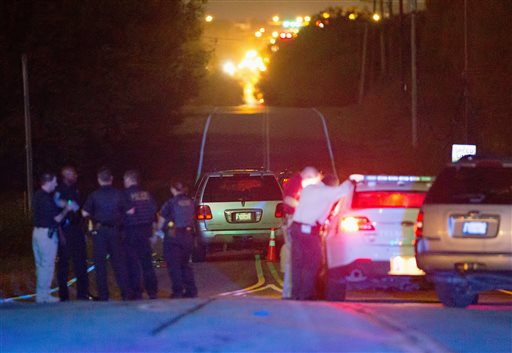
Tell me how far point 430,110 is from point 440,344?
52006 millimetres

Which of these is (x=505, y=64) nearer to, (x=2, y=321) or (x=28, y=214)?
(x=28, y=214)

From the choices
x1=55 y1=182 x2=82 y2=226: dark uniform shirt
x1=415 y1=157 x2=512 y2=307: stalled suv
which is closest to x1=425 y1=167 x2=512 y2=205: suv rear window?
x1=415 y1=157 x2=512 y2=307: stalled suv

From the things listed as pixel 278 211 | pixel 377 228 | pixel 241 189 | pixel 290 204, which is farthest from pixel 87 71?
pixel 377 228

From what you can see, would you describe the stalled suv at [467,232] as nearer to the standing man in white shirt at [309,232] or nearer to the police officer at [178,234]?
the standing man in white shirt at [309,232]

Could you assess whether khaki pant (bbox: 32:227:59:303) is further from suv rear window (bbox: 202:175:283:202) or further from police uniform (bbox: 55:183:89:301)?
suv rear window (bbox: 202:175:283:202)

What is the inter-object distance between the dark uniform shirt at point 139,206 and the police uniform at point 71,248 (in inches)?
27.1

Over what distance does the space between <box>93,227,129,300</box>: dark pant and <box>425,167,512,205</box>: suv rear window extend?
4.22 m

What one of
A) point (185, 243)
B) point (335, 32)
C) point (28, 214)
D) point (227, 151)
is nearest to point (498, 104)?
point (227, 151)

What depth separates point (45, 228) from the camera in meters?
13.1

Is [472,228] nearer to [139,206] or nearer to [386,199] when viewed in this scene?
[386,199]

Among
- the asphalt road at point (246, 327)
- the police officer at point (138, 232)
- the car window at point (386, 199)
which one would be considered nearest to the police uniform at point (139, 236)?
the police officer at point (138, 232)

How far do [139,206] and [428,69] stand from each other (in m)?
57.2

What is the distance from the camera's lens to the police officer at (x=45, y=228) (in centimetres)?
1311

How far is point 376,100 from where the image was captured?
7250 cm
